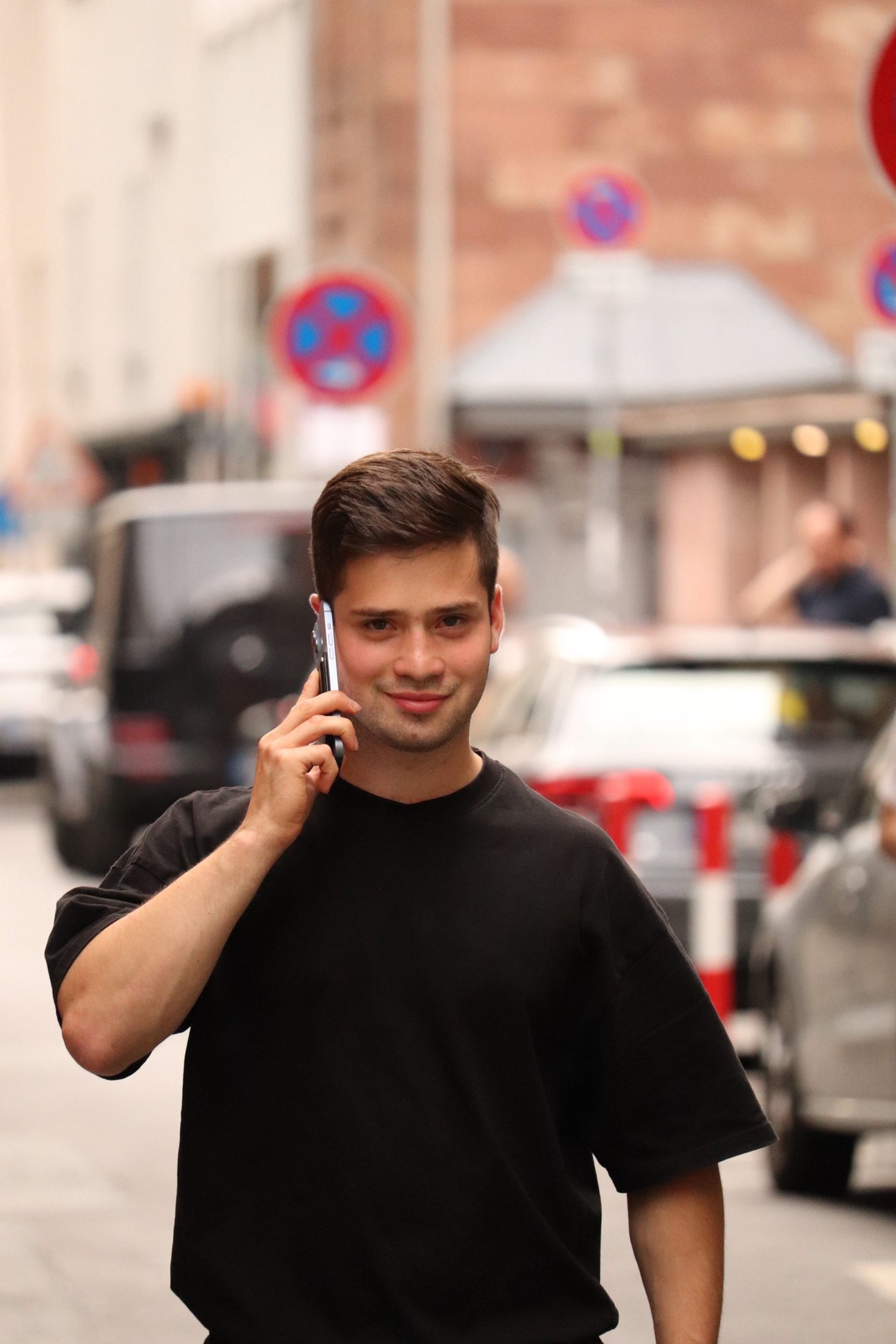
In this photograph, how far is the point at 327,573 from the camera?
3170 mm

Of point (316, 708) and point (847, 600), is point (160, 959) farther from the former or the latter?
point (847, 600)

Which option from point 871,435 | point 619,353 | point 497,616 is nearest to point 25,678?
point 871,435

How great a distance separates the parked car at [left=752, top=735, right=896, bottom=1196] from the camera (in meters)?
8.20

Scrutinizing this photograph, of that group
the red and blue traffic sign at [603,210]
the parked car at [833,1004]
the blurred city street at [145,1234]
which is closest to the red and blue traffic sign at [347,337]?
the red and blue traffic sign at [603,210]

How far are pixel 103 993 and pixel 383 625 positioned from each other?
452 millimetres

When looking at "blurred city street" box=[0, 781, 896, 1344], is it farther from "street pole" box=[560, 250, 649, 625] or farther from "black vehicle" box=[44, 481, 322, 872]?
"street pole" box=[560, 250, 649, 625]

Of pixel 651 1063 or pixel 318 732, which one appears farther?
pixel 651 1063

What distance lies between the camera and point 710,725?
36.7ft

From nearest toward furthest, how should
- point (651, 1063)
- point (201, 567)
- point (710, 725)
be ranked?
point (651, 1063)
point (710, 725)
point (201, 567)

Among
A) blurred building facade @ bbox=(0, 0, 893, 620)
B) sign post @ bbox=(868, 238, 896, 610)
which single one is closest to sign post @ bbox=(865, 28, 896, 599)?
sign post @ bbox=(868, 238, 896, 610)

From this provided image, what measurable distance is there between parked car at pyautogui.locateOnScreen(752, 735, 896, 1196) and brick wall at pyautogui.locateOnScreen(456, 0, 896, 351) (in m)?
28.3

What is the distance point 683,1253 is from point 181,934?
0.61 metres

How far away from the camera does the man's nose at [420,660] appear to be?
3096mm

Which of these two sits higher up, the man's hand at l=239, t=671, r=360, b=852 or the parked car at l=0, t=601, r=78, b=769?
the man's hand at l=239, t=671, r=360, b=852
